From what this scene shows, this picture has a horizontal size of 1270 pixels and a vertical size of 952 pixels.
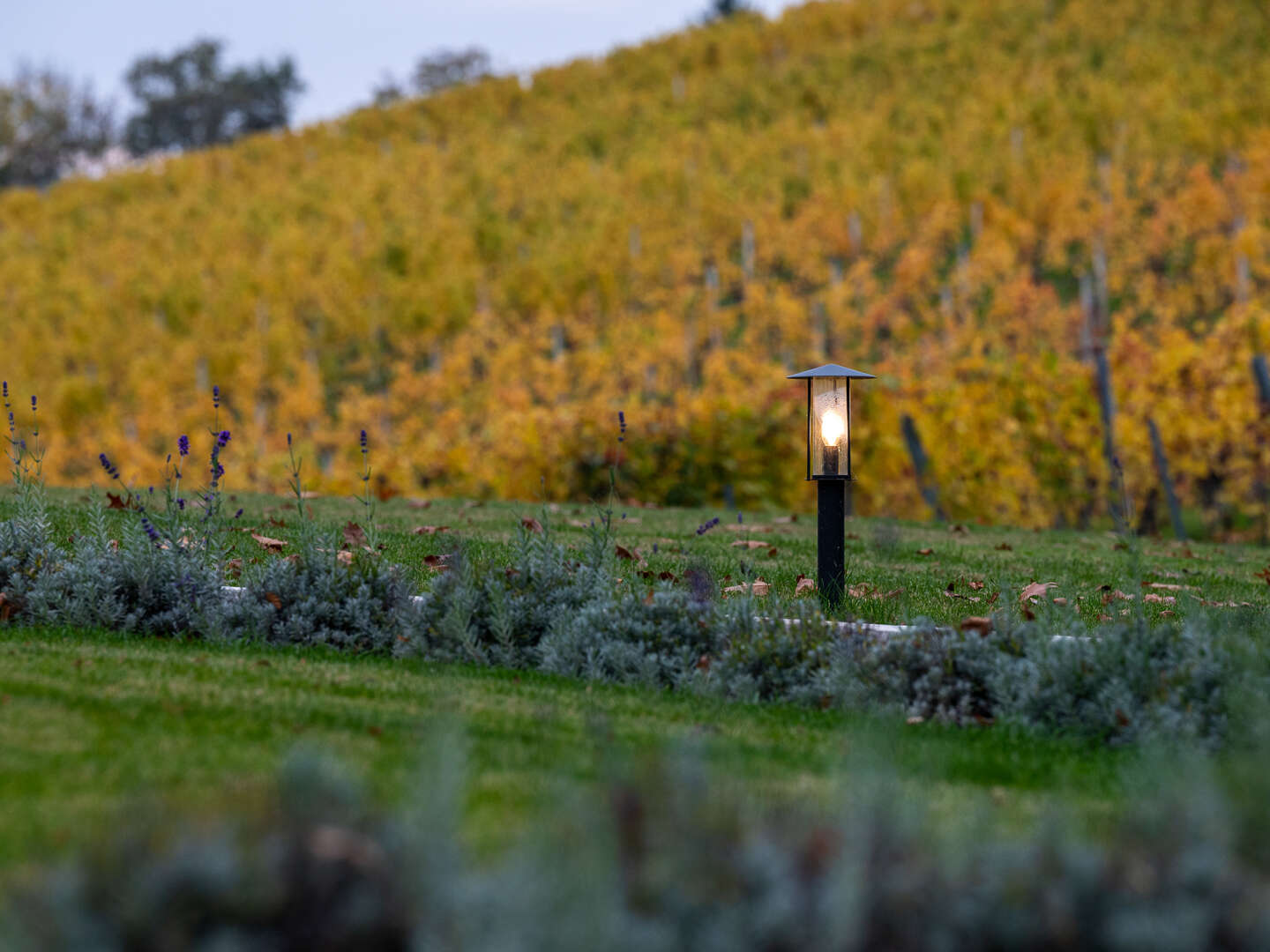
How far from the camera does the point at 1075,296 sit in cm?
2545

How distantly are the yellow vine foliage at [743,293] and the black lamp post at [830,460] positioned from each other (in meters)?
6.86

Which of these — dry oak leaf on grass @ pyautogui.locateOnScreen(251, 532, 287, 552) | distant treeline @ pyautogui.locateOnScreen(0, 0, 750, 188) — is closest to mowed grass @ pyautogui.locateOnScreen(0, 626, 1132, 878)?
dry oak leaf on grass @ pyautogui.locateOnScreen(251, 532, 287, 552)

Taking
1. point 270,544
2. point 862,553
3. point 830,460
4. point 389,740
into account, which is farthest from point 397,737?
point 862,553

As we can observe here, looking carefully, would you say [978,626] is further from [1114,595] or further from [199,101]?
[199,101]

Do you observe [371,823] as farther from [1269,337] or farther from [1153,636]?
[1269,337]

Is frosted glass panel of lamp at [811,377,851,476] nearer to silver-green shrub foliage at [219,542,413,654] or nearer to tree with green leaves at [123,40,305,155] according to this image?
silver-green shrub foliage at [219,542,413,654]

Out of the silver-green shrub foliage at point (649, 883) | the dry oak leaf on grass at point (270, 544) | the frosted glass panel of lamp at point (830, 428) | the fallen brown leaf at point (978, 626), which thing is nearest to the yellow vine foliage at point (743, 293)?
the dry oak leaf on grass at point (270, 544)

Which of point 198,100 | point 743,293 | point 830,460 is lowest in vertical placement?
point 830,460

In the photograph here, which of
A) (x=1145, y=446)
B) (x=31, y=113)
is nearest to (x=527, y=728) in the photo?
(x=1145, y=446)

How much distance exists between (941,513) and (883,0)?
42.1 metres

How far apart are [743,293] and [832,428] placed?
68.9 ft

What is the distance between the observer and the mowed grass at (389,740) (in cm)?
281

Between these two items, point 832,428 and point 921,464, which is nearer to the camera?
point 832,428

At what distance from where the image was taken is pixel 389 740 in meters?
3.47
